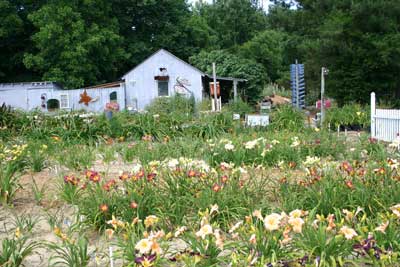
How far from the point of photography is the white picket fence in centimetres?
935

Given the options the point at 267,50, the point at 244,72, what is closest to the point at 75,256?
the point at 244,72

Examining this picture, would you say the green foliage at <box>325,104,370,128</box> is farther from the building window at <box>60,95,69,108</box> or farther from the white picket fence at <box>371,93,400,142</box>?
the building window at <box>60,95,69,108</box>

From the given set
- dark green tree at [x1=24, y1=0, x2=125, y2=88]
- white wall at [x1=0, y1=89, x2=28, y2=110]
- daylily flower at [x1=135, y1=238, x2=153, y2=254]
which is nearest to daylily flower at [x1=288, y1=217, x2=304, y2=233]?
daylily flower at [x1=135, y1=238, x2=153, y2=254]

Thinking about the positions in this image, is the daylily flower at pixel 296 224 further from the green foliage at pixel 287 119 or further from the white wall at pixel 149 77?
the white wall at pixel 149 77

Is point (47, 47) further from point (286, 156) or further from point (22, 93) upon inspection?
point (286, 156)

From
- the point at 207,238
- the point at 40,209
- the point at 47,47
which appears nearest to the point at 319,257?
the point at 207,238

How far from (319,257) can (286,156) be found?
331cm

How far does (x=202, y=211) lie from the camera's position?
11.1ft

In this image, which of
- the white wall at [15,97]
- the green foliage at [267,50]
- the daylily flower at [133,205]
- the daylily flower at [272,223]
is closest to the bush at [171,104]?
the white wall at [15,97]

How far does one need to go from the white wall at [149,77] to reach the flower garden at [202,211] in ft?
55.5

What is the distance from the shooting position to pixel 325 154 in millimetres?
6320

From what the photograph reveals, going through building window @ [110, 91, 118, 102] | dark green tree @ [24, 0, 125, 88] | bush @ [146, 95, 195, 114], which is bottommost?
bush @ [146, 95, 195, 114]

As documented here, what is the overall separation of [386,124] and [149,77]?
15.2m

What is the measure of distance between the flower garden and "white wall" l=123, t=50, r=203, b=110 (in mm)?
16904
